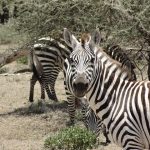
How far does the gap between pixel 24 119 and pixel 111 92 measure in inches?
212

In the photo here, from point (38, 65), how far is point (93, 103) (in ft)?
22.6

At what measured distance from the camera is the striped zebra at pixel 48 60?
11662 mm

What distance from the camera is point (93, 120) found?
9055mm

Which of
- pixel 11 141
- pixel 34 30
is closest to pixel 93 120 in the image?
pixel 11 141

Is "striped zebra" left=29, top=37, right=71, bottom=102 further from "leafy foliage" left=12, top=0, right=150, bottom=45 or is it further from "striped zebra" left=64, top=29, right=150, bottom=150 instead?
"striped zebra" left=64, top=29, right=150, bottom=150

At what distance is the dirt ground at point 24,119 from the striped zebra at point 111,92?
2.61 metres

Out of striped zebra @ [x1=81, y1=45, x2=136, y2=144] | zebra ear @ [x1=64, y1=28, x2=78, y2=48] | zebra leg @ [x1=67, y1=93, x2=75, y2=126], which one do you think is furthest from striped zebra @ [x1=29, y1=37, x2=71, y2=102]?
zebra ear @ [x1=64, y1=28, x2=78, y2=48]

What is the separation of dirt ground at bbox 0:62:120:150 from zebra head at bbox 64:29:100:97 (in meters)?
2.86

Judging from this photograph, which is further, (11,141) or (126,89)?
(11,141)

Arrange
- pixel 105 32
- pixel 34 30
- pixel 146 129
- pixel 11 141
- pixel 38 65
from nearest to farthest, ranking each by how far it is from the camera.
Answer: pixel 146 129 < pixel 11 141 < pixel 105 32 < pixel 34 30 < pixel 38 65

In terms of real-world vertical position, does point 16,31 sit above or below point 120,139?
above

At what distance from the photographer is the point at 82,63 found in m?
5.38

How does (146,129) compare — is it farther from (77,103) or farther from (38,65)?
(38,65)

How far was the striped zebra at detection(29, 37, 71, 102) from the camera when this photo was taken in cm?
1166
